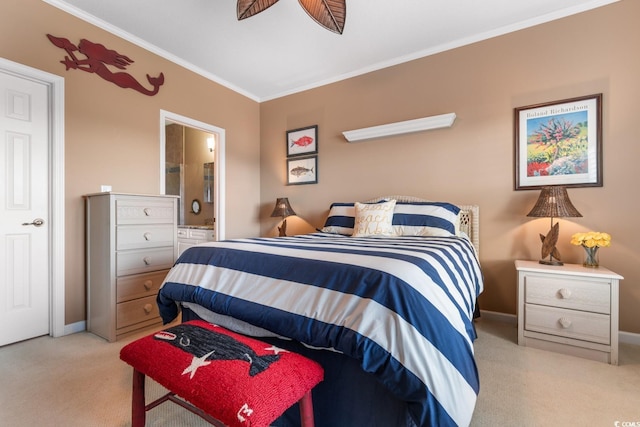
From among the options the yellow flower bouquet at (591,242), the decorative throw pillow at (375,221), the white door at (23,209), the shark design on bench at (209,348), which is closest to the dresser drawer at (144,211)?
the white door at (23,209)

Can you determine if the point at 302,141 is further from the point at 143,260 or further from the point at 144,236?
the point at 143,260

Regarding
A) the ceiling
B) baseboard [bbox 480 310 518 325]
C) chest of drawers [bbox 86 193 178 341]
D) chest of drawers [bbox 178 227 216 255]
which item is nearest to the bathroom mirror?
chest of drawers [bbox 178 227 216 255]

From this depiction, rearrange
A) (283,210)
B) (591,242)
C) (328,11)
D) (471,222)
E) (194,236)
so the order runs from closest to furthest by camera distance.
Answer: (328,11)
(591,242)
(471,222)
(283,210)
(194,236)

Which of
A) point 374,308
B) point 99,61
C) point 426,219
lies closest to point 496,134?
point 426,219

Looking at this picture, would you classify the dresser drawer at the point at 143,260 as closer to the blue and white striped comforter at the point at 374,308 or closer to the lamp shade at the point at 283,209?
the blue and white striped comforter at the point at 374,308

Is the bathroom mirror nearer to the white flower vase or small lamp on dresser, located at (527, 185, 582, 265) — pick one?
small lamp on dresser, located at (527, 185, 582, 265)

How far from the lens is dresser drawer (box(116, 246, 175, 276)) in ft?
7.60

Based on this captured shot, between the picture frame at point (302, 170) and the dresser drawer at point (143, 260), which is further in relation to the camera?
the picture frame at point (302, 170)

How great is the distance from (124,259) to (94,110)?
136cm

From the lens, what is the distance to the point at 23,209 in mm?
2207

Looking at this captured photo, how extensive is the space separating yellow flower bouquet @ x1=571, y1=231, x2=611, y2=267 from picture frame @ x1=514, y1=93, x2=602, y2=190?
46cm

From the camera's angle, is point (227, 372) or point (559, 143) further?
point (559, 143)

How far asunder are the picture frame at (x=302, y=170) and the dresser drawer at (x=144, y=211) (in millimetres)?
1634

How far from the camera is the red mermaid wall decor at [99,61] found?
7.77ft
